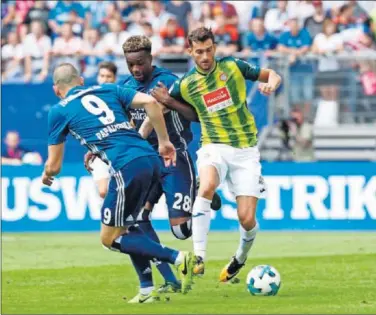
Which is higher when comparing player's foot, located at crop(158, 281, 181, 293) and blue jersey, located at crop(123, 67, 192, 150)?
blue jersey, located at crop(123, 67, 192, 150)

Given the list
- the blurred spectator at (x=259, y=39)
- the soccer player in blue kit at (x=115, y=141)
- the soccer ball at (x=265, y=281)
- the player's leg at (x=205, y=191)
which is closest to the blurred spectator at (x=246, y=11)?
the blurred spectator at (x=259, y=39)

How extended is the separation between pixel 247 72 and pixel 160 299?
242 centimetres

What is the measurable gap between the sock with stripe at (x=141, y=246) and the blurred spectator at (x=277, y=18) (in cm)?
1261

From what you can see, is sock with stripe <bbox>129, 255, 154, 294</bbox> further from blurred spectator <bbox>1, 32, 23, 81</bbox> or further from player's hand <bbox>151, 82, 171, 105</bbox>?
blurred spectator <bbox>1, 32, 23, 81</bbox>

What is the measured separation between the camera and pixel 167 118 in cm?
1169

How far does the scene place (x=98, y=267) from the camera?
14.0 m

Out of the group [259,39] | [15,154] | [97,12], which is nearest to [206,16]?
[259,39]

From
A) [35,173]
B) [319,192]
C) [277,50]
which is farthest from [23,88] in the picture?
[319,192]

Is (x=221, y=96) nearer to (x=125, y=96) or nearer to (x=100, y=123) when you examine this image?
(x=125, y=96)

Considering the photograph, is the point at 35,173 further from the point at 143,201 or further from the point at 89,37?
the point at 143,201

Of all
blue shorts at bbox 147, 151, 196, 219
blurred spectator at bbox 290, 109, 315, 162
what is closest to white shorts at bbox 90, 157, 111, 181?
blue shorts at bbox 147, 151, 196, 219

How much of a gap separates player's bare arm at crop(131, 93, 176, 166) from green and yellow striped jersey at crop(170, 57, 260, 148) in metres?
1.30

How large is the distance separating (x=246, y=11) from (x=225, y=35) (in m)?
0.92

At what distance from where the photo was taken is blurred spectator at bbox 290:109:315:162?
2145 cm
